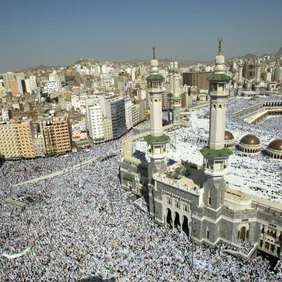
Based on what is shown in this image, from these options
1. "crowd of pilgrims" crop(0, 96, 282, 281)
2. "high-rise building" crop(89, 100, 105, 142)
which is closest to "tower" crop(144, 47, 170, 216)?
"crowd of pilgrims" crop(0, 96, 282, 281)

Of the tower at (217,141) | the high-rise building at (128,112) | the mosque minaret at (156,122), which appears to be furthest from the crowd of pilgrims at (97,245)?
the high-rise building at (128,112)

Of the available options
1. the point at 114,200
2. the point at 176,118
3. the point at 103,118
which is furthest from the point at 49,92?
the point at 114,200

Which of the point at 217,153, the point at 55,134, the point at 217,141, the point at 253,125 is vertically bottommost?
the point at 253,125

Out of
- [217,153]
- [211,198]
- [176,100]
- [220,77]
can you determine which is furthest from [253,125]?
[220,77]

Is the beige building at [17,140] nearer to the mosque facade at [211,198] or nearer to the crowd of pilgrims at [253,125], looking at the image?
the mosque facade at [211,198]

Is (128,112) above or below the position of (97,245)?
above

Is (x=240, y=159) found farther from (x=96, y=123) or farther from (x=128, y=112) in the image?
(x=128, y=112)

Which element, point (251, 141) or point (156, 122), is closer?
point (156, 122)
